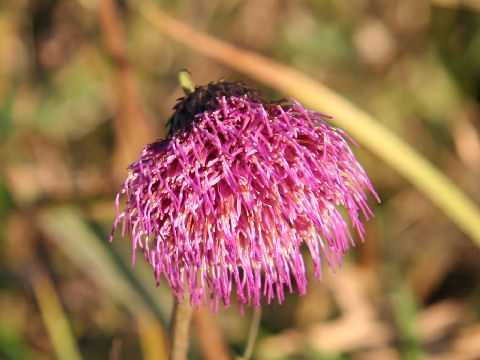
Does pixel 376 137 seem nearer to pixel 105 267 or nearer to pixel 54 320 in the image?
pixel 105 267

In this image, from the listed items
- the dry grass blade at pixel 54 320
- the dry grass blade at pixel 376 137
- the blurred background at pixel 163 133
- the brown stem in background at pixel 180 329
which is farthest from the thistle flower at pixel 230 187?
the dry grass blade at pixel 54 320

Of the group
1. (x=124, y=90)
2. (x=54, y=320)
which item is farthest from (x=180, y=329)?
(x=124, y=90)

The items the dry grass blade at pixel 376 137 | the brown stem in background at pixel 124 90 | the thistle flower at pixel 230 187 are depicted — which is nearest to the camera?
the thistle flower at pixel 230 187

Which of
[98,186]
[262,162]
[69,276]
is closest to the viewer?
[262,162]

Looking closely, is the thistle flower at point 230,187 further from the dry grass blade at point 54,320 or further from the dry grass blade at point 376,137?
the dry grass blade at point 54,320

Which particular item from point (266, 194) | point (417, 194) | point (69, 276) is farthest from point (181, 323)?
point (417, 194)

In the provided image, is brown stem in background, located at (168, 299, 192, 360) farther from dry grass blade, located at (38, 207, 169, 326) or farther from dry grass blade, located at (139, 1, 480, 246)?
dry grass blade, located at (139, 1, 480, 246)

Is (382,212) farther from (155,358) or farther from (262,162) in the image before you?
(262,162)
